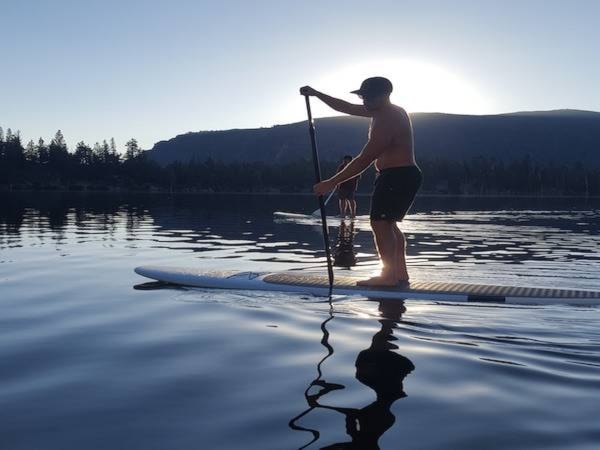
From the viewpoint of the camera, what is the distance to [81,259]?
39.0 ft

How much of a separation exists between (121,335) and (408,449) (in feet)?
11.3

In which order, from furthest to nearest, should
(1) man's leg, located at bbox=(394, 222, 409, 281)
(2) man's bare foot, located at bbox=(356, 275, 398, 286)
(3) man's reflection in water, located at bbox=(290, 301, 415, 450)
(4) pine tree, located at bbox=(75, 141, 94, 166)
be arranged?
(4) pine tree, located at bbox=(75, 141, 94, 166)
(1) man's leg, located at bbox=(394, 222, 409, 281)
(2) man's bare foot, located at bbox=(356, 275, 398, 286)
(3) man's reflection in water, located at bbox=(290, 301, 415, 450)

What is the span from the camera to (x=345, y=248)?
567 inches

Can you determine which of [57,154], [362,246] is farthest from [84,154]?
[362,246]

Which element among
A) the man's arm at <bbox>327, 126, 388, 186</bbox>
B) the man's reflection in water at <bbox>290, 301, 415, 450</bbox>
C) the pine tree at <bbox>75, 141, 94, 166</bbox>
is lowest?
the man's reflection in water at <bbox>290, 301, 415, 450</bbox>

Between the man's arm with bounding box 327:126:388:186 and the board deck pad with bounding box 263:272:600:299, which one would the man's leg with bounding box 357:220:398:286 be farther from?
A: the man's arm with bounding box 327:126:388:186

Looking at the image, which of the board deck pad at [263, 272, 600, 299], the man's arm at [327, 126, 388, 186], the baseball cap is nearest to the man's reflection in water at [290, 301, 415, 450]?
the board deck pad at [263, 272, 600, 299]

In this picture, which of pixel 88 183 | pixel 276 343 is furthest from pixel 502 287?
pixel 88 183

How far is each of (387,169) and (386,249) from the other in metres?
1.13

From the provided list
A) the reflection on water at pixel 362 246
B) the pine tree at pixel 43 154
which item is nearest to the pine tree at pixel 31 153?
the pine tree at pixel 43 154

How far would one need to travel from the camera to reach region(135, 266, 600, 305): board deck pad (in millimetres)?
7258

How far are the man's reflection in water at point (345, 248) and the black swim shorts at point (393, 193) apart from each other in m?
2.95

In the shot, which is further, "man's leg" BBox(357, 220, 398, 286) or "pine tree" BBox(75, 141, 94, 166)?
"pine tree" BBox(75, 141, 94, 166)

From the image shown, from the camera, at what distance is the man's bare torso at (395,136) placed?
26.8ft
